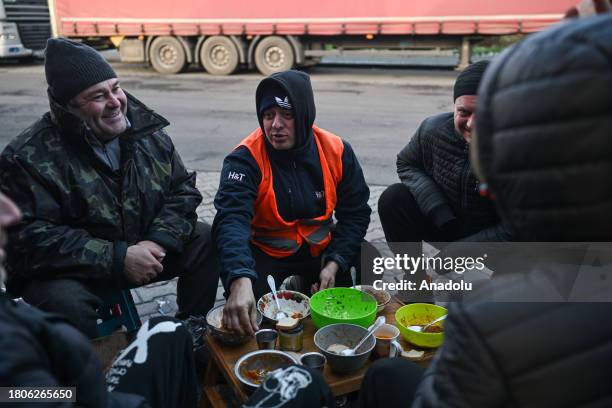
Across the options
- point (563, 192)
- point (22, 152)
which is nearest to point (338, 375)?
point (563, 192)

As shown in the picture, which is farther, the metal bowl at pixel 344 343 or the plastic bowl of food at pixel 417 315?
the plastic bowl of food at pixel 417 315

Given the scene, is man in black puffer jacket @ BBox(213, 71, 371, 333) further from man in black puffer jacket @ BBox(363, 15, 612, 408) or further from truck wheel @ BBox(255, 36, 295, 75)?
truck wheel @ BBox(255, 36, 295, 75)

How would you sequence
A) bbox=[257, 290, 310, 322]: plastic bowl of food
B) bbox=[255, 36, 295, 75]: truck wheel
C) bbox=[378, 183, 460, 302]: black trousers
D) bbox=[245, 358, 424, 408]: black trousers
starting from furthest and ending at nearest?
bbox=[255, 36, 295, 75]: truck wheel < bbox=[378, 183, 460, 302]: black trousers < bbox=[257, 290, 310, 322]: plastic bowl of food < bbox=[245, 358, 424, 408]: black trousers

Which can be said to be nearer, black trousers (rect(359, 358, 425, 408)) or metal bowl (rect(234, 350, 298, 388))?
black trousers (rect(359, 358, 425, 408))

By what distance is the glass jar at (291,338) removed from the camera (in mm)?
2062

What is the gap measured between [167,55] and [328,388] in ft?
46.2

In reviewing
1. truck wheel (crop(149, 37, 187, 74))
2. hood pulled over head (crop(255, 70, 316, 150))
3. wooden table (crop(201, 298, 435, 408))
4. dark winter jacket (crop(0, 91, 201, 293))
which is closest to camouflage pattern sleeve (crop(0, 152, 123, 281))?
dark winter jacket (crop(0, 91, 201, 293))

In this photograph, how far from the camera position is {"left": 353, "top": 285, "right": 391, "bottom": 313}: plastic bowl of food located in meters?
2.38

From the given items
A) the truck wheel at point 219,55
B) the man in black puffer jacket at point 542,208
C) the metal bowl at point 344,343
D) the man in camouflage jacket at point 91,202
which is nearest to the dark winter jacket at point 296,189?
the man in camouflage jacket at point 91,202

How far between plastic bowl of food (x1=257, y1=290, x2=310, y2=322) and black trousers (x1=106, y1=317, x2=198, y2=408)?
592 mm

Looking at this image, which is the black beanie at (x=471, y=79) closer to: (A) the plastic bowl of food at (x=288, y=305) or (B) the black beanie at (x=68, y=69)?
(A) the plastic bowl of food at (x=288, y=305)

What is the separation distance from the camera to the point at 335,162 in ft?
9.53

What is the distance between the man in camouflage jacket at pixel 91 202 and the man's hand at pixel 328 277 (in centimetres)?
62

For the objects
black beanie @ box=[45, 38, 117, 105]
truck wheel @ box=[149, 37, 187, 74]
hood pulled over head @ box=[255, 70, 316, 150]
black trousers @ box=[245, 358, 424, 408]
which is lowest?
truck wheel @ box=[149, 37, 187, 74]
